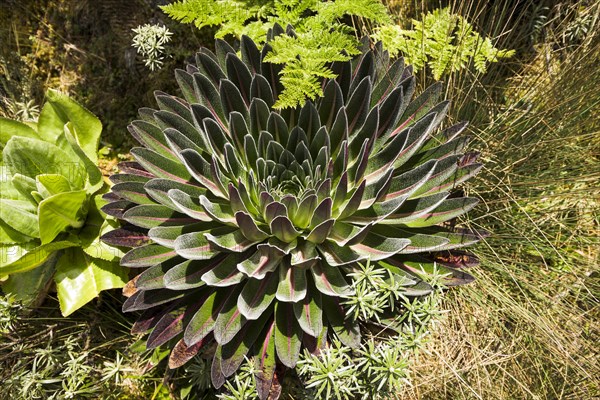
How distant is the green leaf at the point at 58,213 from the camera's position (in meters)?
2.55

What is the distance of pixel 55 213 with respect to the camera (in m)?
2.63

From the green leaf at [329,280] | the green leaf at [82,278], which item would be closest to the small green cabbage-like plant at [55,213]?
the green leaf at [82,278]

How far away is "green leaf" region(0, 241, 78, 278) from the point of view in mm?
2656

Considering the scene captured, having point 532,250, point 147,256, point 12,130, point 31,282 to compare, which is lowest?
point 31,282

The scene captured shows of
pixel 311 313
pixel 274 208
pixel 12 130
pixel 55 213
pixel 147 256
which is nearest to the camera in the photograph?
pixel 274 208

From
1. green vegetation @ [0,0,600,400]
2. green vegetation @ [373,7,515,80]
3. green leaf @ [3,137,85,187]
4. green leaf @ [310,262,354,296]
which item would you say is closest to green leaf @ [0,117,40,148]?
green vegetation @ [0,0,600,400]

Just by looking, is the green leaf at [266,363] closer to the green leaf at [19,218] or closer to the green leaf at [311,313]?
the green leaf at [311,313]

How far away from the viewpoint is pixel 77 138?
300 centimetres

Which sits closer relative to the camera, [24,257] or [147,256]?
[147,256]

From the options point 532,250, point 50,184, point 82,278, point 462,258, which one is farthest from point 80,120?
point 532,250

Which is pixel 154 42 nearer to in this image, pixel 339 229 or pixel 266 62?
pixel 266 62

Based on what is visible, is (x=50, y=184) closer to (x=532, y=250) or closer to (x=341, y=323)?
(x=341, y=323)

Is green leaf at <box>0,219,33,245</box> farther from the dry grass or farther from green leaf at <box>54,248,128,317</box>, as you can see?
the dry grass

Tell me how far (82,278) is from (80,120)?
3.26ft
